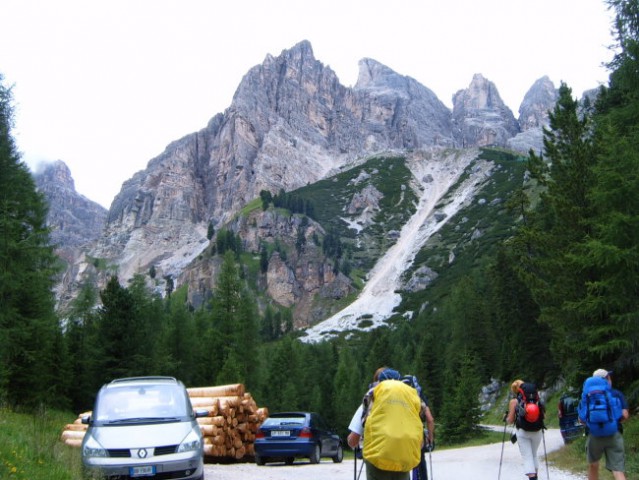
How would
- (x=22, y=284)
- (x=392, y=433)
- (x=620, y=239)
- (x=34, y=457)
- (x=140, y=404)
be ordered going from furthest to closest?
1. (x=22, y=284)
2. (x=620, y=239)
3. (x=140, y=404)
4. (x=34, y=457)
5. (x=392, y=433)

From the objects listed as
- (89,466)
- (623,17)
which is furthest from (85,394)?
(623,17)

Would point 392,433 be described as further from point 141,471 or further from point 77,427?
point 77,427

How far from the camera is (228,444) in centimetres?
2006

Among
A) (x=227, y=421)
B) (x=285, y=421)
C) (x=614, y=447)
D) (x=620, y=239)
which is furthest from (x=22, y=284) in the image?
(x=614, y=447)

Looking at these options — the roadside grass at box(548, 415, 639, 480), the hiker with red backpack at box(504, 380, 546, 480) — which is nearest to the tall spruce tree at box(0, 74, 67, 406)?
the hiker with red backpack at box(504, 380, 546, 480)

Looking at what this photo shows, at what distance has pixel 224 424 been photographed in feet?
65.0

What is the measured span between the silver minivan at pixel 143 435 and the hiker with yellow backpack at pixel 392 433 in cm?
503

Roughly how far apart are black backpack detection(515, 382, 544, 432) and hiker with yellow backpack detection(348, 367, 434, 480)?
16.5 feet

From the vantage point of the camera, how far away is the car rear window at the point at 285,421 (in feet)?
63.9

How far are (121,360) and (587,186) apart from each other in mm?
27039

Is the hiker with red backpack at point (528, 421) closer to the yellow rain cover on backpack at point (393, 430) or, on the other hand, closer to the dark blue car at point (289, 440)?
the yellow rain cover on backpack at point (393, 430)

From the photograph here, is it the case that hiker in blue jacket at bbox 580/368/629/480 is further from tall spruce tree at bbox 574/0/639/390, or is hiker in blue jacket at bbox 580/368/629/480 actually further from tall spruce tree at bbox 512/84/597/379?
tall spruce tree at bbox 512/84/597/379

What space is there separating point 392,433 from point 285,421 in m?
13.8

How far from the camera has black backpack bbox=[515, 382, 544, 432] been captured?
10852mm
